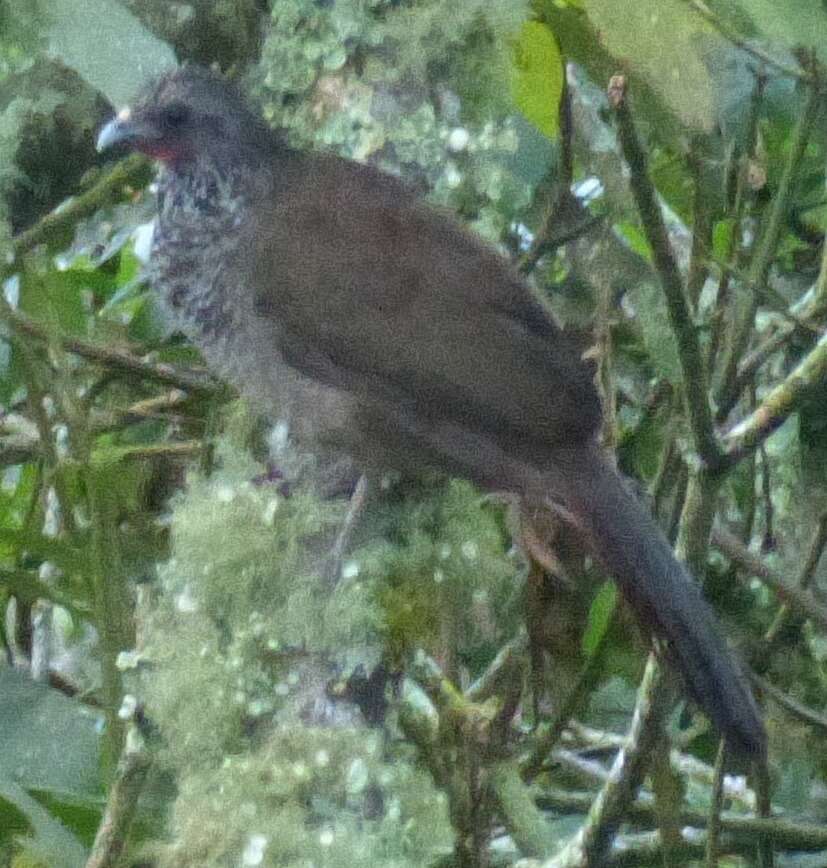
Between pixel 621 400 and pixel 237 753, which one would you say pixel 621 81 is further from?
pixel 621 400

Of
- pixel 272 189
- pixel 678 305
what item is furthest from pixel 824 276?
pixel 272 189

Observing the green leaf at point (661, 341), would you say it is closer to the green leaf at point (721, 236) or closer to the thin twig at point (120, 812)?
the green leaf at point (721, 236)

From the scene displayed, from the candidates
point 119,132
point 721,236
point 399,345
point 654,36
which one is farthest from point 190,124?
point 654,36

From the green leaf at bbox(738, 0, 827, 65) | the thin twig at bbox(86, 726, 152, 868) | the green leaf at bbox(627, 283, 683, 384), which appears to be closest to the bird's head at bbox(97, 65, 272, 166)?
the green leaf at bbox(627, 283, 683, 384)

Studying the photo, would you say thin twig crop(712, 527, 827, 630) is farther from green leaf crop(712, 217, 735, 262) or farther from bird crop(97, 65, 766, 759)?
green leaf crop(712, 217, 735, 262)

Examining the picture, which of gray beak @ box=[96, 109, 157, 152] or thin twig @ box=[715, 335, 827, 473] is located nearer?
thin twig @ box=[715, 335, 827, 473]

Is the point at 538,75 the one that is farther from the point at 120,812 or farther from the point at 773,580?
the point at 120,812
